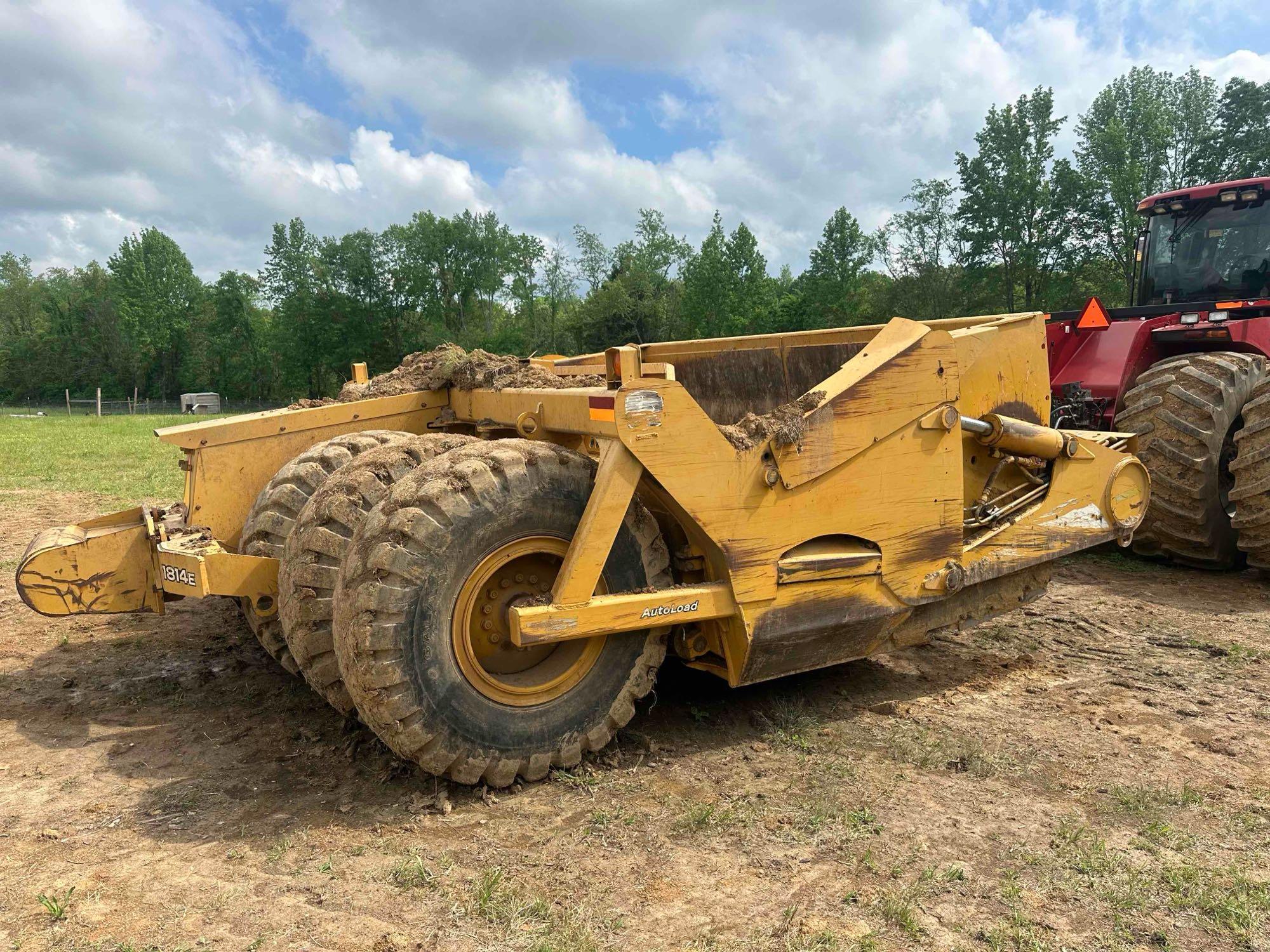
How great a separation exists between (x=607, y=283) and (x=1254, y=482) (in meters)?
49.6

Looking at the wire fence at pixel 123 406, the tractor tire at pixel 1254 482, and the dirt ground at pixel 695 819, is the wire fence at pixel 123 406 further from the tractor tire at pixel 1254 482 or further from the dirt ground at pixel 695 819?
the tractor tire at pixel 1254 482

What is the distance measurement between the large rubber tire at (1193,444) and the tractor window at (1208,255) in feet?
5.21

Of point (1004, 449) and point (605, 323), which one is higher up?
point (605, 323)

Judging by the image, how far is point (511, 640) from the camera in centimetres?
353

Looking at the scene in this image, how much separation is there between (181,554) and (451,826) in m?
1.75

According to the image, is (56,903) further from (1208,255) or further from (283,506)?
(1208,255)

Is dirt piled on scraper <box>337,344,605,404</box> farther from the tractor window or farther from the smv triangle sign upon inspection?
the tractor window

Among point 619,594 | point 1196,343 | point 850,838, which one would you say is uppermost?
point 1196,343

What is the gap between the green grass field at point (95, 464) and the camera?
1169 centimetres

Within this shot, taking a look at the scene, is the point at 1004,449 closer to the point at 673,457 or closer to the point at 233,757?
the point at 673,457

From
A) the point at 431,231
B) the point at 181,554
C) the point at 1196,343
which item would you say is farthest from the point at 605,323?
the point at 181,554

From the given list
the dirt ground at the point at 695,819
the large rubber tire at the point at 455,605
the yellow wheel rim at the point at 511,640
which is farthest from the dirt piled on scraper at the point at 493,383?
the dirt ground at the point at 695,819

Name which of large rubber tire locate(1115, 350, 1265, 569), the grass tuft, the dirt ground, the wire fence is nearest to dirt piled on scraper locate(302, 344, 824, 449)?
the dirt ground

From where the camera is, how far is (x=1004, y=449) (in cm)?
473
